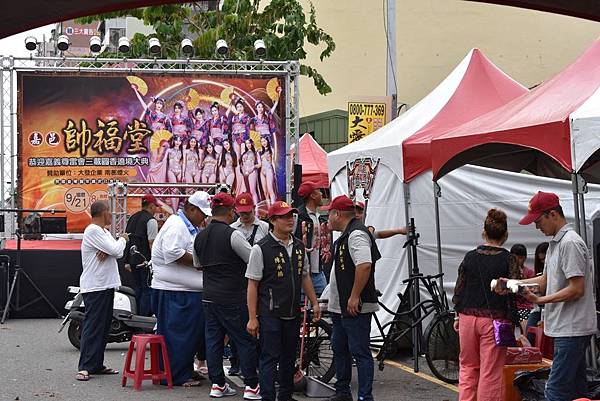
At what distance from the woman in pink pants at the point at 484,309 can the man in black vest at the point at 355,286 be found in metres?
1.16

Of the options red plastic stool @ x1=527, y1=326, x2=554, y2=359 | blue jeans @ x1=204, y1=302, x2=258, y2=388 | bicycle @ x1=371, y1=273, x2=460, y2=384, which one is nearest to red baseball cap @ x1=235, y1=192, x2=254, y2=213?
blue jeans @ x1=204, y1=302, x2=258, y2=388

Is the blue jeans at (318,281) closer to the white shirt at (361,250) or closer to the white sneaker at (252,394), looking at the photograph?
the white sneaker at (252,394)

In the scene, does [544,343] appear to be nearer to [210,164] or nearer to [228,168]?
[228,168]

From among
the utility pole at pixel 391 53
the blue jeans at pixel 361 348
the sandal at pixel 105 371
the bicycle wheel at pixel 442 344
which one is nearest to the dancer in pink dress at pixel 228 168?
the utility pole at pixel 391 53

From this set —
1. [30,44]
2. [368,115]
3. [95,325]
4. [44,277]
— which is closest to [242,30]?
[368,115]

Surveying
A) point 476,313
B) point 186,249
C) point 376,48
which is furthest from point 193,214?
point 376,48

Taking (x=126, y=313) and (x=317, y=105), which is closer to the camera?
(x=126, y=313)

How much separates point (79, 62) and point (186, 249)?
28.9ft

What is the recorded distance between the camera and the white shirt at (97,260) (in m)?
10.8

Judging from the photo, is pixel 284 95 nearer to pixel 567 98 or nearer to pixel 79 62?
pixel 79 62

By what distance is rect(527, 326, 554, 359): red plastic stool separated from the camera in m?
9.96

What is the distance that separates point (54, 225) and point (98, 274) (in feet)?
24.0

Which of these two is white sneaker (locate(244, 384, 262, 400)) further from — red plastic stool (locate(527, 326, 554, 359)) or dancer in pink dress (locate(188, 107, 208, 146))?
dancer in pink dress (locate(188, 107, 208, 146))

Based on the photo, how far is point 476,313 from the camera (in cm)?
760
